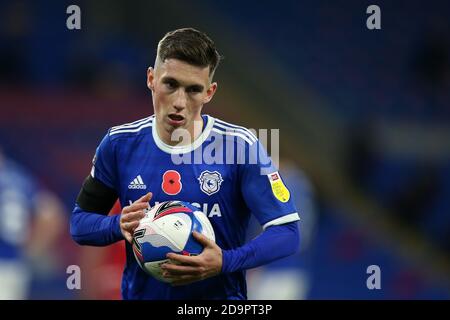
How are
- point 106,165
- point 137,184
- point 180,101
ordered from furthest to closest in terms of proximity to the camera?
point 106,165
point 137,184
point 180,101

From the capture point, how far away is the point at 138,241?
4527 mm

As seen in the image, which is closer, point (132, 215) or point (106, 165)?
point (132, 215)

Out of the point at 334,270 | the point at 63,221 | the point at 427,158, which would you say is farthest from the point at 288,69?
the point at 63,221

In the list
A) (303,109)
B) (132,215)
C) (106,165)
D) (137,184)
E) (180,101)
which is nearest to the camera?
(132,215)

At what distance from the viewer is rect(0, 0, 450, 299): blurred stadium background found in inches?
420

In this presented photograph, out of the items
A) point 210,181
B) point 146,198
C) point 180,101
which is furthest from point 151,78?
point 146,198

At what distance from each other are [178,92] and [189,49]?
25 cm

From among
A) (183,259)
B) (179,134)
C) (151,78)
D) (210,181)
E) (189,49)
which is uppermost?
(189,49)

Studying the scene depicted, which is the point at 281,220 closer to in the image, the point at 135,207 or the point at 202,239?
the point at 202,239

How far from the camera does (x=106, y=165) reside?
4.96 meters

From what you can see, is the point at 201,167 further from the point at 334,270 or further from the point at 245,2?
the point at 245,2

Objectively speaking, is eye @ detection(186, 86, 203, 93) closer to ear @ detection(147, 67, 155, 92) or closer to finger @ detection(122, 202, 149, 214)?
ear @ detection(147, 67, 155, 92)

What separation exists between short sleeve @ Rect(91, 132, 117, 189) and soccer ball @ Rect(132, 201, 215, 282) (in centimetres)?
48

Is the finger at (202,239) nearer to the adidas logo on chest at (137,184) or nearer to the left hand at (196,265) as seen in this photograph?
the left hand at (196,265)
